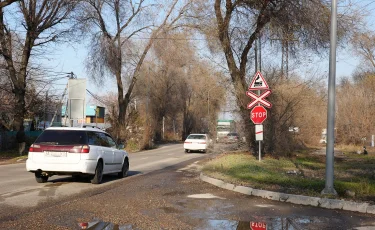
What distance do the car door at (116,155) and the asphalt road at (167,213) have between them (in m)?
3.06

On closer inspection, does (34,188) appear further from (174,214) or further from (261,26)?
(261,26)

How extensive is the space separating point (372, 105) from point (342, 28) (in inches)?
886

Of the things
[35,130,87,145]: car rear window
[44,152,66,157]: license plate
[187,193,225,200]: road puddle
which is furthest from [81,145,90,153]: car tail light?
[187,193,225,200]: road puddle

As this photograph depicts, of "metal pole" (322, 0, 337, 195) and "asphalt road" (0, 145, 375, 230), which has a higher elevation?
"metal pole" (322, 0, 337, 195)

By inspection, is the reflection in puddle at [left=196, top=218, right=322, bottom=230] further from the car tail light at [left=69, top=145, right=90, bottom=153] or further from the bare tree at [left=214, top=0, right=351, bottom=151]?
the bare tree at [left=214, top=0, right=351, bottom=151]

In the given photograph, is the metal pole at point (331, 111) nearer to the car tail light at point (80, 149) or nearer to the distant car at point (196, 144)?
the car tail light at point (80, 149)

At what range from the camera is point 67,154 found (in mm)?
12500

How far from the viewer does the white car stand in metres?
12.5

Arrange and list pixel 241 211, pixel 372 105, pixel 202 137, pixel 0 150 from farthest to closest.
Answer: pixel 372 105, pixel 202 137, pixel 0 150, pixel 241 211

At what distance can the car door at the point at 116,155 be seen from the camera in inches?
579

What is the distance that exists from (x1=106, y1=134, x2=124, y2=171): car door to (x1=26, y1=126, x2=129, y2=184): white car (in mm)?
985

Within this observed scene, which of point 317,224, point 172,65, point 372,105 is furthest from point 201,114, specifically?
point 317,224

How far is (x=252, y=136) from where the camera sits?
21.8 meters

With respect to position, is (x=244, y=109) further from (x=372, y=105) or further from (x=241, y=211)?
(x=372, y=105)
